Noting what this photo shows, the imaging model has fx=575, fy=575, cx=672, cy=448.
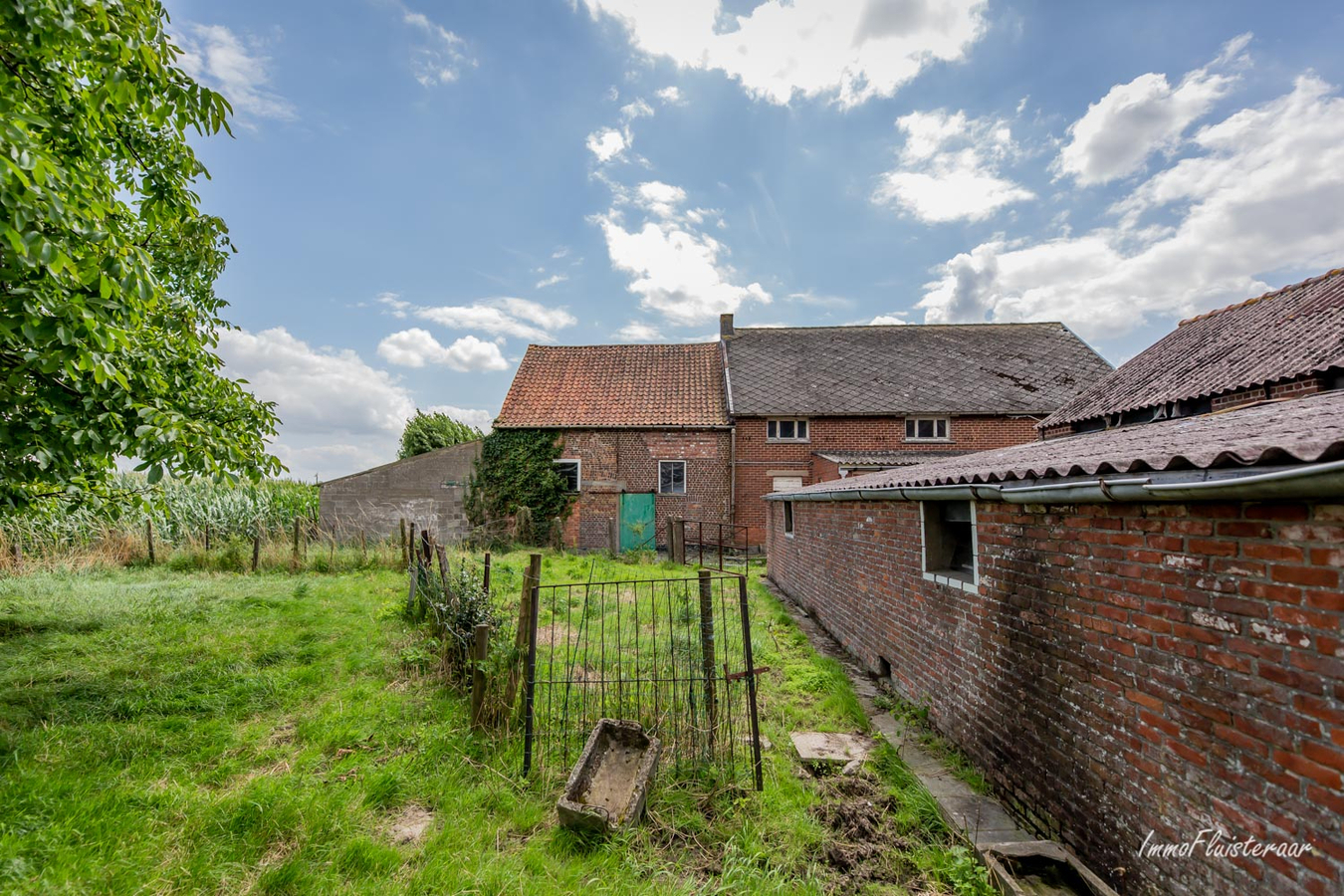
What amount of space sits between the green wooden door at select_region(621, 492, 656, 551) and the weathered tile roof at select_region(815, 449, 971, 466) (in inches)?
236

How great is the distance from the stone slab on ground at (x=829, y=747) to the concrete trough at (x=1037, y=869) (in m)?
1.50

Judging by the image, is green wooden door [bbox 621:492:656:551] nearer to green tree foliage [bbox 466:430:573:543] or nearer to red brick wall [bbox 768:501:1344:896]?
green tree foliage [bbox 466:430:573:543]

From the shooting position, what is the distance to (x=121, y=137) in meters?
5.58

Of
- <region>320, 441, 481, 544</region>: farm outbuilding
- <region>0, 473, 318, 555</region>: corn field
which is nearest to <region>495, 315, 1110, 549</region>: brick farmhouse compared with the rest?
<region>320, 441, 481, 544</region>: farm outbuilding

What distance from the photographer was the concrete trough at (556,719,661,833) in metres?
3.66

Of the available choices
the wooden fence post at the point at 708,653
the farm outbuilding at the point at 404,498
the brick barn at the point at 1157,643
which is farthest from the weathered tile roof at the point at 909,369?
the wooden fence post at the point at 708,653

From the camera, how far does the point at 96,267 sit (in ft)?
12.5

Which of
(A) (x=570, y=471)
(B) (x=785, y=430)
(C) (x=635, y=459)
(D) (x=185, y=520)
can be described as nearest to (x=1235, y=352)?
(B) (x=785, y=430)

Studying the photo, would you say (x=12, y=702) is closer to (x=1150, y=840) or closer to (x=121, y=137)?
(x=121, y=137)

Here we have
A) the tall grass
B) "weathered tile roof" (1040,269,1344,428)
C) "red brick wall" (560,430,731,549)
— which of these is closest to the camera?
"weathered tile roof" (1040,269,1344,428)

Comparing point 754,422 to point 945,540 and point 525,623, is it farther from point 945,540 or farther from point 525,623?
point 525,623

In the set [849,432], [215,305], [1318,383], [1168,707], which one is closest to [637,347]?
[849,432]

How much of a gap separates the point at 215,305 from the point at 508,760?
6429mm

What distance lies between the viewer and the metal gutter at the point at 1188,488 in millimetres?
2049
